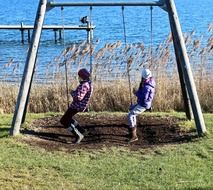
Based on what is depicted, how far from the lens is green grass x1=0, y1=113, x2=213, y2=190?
5.83 metres

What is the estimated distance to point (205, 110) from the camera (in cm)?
1102

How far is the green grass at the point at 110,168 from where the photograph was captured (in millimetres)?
5828

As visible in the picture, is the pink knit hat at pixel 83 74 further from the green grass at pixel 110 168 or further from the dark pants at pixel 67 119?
the green grass at pixel 110 168

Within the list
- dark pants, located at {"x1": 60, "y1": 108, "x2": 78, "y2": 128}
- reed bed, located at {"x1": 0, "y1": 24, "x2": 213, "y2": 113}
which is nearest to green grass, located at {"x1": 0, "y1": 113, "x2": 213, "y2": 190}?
dark pants, located at {"x1": 60, "y1": 108, "x2": 78, "y2": 128}

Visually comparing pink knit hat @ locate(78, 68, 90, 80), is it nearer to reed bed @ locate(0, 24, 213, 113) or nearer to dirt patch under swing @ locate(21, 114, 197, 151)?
dirt patch under swing @ locate(21, 114, 197, 151)

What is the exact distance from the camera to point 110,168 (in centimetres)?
643

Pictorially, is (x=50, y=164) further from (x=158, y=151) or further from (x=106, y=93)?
(x=106, y=93)

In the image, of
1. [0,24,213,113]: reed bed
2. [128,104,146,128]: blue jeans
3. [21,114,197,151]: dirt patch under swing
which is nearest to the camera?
[21,114,197,151]: dirt patch under swing

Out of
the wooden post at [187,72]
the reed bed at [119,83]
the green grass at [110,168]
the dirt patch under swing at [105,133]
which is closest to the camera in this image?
the green grass at [110,168]

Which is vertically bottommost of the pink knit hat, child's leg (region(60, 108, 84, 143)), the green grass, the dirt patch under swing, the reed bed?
the reed bed

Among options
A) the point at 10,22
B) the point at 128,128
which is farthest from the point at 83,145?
the point at 10,22

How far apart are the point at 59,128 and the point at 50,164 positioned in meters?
2.20

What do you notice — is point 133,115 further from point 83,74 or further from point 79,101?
point 83,74

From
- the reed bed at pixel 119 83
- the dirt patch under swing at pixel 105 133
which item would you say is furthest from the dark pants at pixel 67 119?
the reed bed at pixel 119 83
